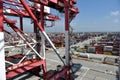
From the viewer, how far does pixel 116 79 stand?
23.9 m

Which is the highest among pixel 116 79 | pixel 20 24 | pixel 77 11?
pixel 77 11

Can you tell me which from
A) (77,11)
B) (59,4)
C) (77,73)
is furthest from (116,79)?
(59,4)

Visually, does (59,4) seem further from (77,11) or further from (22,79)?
(22,79)

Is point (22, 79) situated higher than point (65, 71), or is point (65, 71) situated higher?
point (65, 71)

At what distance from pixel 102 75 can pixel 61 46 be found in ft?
136

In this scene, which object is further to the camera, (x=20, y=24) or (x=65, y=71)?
(x=20, y=24)

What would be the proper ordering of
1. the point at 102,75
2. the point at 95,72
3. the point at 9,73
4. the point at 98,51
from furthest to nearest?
the point at 98,51 → the point at 95,72 → the point at 102,75 → the point at 9,73

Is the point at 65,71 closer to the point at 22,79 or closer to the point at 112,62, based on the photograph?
the point at 22,79

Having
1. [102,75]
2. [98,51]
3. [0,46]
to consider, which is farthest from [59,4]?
[98,51]

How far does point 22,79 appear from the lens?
23891mm

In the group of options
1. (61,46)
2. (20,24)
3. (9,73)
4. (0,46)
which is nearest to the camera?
(0,46)

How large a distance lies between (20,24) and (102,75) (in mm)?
20660

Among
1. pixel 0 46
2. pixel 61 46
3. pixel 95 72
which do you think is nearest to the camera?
pixel 0 46

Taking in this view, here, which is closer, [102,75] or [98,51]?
[102,75]
